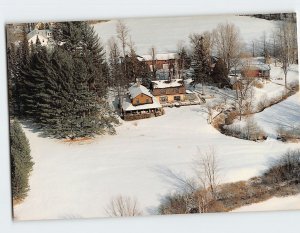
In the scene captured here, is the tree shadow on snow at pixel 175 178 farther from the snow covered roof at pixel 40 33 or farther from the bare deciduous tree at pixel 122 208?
the snow covered roof at pixel 40 33

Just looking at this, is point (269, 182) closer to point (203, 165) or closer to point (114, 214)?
point (203, 165)

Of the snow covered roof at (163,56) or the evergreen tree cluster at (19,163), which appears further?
the snow covered roof at (163,56)

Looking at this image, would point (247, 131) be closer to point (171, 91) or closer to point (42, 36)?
point (171, 91)

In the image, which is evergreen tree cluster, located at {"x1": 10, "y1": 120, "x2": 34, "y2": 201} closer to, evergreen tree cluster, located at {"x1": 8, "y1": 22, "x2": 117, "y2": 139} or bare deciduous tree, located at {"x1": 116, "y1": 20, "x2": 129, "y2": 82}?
evergreen tree cluster, located at {"x1": 8, "y1": 22, "x2": 117, "y2": 139}

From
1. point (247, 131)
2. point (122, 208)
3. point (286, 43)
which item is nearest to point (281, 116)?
point (247, 131)

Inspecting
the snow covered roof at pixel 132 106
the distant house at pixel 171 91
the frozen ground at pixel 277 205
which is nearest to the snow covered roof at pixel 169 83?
the distant house at pixel 171 91
